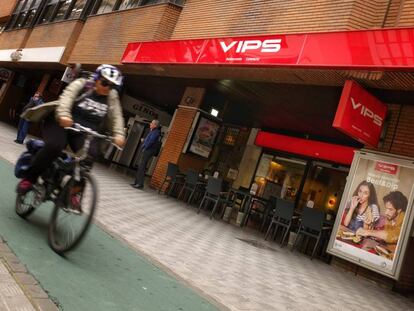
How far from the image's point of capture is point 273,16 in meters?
9.55

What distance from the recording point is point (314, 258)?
30.9 ft

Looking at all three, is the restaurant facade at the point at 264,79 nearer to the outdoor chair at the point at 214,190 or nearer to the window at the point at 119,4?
the window at the point at 119,4

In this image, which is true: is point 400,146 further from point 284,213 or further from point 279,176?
point 279,176

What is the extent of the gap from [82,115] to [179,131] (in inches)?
362

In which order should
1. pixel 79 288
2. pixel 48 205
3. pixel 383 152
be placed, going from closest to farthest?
pixel 79 288 → pixel 48 205 → pixel 383 152

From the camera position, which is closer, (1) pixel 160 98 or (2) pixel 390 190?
(2) pixel 390 190

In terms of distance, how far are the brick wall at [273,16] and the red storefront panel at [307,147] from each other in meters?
4.80

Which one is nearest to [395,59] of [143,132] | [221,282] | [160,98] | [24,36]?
[221,282]

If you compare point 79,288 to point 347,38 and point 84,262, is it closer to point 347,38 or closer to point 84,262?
point 84,262

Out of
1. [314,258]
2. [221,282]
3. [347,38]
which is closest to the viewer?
[221,282]

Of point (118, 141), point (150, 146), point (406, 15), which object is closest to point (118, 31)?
Answer: point (150, 146)

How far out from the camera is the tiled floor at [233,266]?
4535 mm

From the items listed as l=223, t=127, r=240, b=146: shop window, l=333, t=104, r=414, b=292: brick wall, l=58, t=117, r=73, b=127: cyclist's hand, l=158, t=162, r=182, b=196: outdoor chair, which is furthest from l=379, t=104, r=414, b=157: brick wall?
l=223, t=127, r=240, b=146: shop window

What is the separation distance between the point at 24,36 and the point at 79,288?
2194 cm
